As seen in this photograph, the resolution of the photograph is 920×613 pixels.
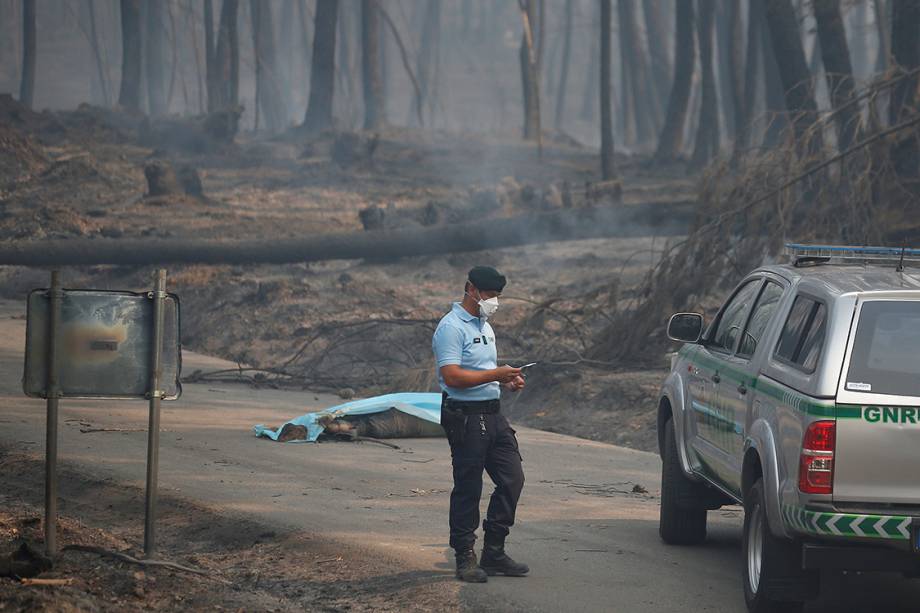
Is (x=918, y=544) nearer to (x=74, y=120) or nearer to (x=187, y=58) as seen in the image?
(x=74, y=120)

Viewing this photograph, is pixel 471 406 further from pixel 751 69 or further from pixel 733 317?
pixel 751 69

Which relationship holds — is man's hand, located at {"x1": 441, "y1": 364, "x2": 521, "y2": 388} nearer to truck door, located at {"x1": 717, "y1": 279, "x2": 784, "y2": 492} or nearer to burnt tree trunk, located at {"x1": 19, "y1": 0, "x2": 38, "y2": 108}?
truck door, located at {"x1": 717, "y1": 279, "x2": 784, "y2": 492}

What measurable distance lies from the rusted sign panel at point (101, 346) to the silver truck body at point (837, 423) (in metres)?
3.04

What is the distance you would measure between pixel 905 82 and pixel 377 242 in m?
8.79

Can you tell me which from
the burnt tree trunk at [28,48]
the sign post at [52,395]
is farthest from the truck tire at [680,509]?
the burnt tree trunk at [28,48]

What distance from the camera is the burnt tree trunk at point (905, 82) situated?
1742 cm

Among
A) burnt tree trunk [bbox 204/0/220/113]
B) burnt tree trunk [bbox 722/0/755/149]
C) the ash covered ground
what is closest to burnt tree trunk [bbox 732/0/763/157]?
burnt tree trunk [bbox 722/0/755/149]

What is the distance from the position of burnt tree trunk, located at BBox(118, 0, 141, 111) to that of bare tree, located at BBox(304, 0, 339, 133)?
9.05 metres

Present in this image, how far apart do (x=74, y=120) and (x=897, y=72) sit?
29.0 m

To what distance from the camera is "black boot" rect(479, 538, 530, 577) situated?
25.4ft

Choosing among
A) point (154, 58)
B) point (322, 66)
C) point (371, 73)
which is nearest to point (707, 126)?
point (322, 66)

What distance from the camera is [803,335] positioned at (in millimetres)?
6922

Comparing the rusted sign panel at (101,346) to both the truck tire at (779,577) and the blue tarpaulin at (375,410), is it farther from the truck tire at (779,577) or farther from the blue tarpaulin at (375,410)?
the blue tarpaulin at (375,410)

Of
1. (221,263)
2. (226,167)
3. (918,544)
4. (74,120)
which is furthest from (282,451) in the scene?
(74,120)
